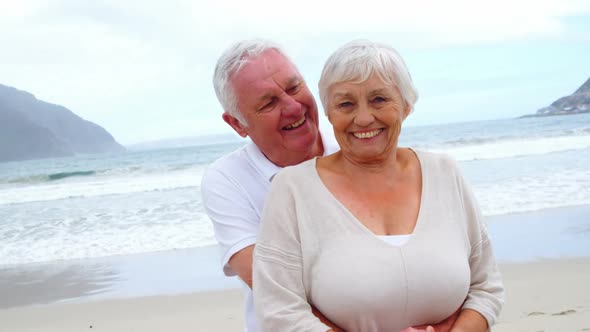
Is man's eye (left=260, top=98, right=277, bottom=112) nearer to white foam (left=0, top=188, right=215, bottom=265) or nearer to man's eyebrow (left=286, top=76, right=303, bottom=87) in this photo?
man's eyebrow (left=286, top=76, right=303, bottom=87)

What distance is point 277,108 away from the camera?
7.86ft

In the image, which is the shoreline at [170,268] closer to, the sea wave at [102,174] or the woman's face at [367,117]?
the woman's face at [367,117]

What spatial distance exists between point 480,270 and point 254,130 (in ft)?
3.29

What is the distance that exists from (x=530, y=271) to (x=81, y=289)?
4.52 meters

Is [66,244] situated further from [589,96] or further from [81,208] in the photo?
[589,96]

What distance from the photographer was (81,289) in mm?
6543

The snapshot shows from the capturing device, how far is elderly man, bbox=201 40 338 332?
91.9 inches

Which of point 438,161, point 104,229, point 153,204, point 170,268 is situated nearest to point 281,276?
point 438,161

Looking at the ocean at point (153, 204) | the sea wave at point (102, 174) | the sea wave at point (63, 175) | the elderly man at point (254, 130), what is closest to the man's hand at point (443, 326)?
the elderly man at point (254, 130)

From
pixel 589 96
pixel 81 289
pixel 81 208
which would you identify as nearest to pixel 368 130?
pixel 81 289

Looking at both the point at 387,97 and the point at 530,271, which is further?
the point at 530,271

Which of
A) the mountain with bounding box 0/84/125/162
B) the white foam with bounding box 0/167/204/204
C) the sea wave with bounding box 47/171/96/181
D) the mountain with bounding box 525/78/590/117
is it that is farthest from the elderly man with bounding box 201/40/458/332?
the mountain with bounding box 525/78/590/117

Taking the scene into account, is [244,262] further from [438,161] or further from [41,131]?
[41,131]

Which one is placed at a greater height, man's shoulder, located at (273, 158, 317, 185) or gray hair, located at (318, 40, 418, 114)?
gray hair, located at (318, 40, 418, 114)
